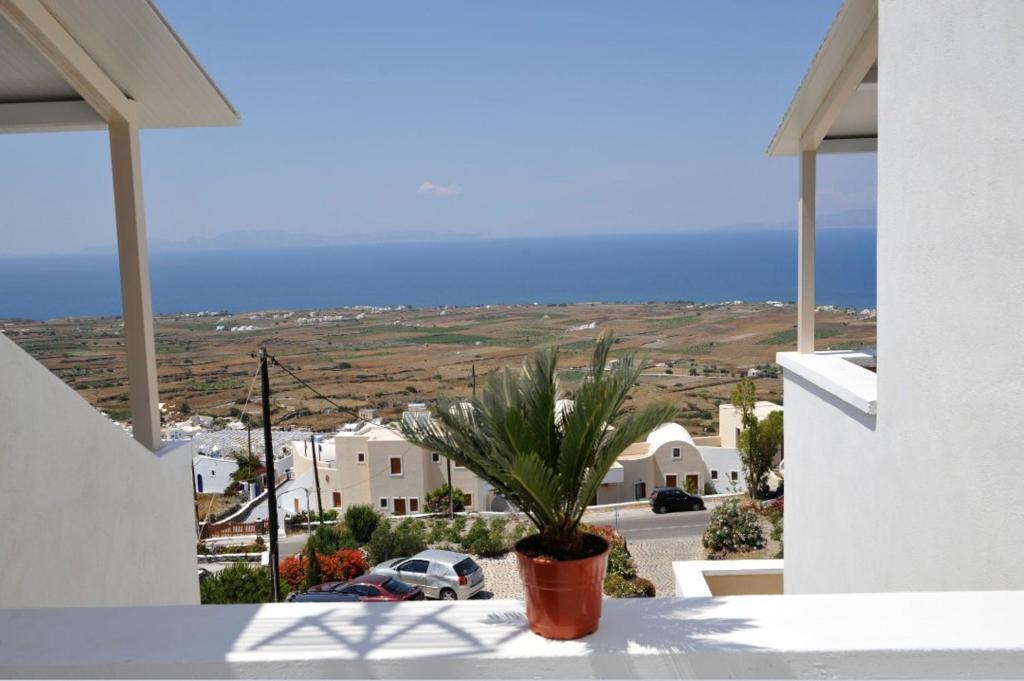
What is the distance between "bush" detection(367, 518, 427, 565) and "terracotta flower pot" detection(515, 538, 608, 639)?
67.1 feet

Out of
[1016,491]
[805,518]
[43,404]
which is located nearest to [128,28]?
[43,404]

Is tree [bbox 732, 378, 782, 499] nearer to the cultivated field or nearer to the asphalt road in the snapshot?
the cultivated field

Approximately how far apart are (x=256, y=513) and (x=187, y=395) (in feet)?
40.4

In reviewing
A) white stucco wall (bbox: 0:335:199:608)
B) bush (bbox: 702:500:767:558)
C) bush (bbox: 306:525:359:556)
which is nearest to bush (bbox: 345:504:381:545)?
bush (bbox: 306:525:359:556)

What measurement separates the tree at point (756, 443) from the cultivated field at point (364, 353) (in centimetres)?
212

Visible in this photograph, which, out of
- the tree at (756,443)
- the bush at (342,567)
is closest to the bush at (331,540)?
the bush at (342,567)

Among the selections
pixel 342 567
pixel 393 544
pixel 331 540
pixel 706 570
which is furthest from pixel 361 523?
pixel 706 570

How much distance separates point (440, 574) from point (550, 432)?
14.8 metres

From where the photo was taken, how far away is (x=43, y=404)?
3.73 meters

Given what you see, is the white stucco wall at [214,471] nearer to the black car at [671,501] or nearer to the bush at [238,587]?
the black car at [671,501]

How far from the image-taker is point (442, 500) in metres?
30.6

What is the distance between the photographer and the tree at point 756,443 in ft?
93.9

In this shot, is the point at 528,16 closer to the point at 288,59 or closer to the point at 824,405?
the point at 288,59

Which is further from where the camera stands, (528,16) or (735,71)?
(735,71)
